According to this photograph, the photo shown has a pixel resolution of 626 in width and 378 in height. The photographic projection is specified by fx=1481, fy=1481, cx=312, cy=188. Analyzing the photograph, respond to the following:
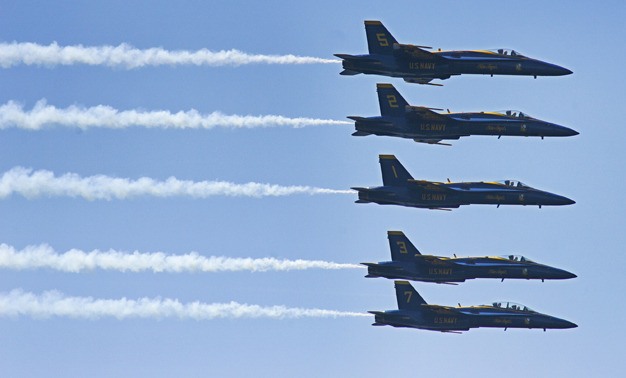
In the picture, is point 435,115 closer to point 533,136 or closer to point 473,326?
point 533,136

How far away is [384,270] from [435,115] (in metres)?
9.66

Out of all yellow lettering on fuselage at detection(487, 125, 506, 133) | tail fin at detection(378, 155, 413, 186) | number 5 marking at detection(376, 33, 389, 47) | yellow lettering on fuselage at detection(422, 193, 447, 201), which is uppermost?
number 5 marking at detection(376, 33, 389, 47)

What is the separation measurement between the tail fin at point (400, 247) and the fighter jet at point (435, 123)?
7.93 meters

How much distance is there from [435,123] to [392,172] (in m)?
4.45

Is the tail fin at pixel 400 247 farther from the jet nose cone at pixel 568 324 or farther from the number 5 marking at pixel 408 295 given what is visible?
the jet nose cone at pixel 568 324

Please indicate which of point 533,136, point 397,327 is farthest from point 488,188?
point 397,327

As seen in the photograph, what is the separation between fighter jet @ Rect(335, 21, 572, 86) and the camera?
82.3 meters

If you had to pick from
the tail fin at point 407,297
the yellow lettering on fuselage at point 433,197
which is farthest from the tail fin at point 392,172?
the tail fin at point 407,297

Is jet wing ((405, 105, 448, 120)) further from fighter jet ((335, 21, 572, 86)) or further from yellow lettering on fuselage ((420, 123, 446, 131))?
fighter jet ((335, 21, 572, 86))

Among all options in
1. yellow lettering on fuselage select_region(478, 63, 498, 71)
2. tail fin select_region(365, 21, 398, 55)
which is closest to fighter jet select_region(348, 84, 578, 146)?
yellow lettering on fuselage select_region(478, 63, 498, 71)

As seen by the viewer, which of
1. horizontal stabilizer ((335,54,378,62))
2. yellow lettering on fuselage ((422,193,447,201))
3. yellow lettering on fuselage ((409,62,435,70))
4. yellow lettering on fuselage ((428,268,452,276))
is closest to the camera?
horizontal stabilizer ((335,54,378,62))

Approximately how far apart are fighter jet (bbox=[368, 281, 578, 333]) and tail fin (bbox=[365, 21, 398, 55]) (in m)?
16.7

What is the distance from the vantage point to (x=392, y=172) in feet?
291

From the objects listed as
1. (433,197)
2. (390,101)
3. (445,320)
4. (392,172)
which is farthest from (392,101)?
(445,320)
